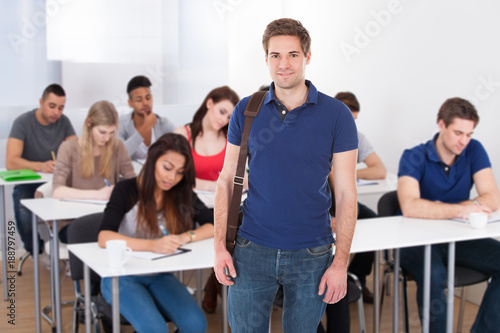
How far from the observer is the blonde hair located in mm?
3721

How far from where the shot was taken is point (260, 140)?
1629mm

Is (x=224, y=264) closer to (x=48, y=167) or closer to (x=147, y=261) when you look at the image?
(x=147, y=261)

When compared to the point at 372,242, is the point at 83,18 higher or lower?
higher

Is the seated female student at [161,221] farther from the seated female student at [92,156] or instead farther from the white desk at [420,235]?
the seated female student at [92,156]

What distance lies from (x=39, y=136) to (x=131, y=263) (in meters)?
2.67

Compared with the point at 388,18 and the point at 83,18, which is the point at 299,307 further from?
the point at 83,18

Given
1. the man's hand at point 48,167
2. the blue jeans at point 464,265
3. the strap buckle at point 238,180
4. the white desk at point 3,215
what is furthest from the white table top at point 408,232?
the man's hand at point 48,167

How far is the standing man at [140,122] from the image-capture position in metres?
5.26

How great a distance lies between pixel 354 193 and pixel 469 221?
1.50 m

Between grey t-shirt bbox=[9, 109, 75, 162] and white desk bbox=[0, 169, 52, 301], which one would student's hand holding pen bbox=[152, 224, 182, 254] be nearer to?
white desk bbox=[0, 169, 52, 301]

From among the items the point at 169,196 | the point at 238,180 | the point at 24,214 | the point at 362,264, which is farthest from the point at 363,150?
the point at 238,180

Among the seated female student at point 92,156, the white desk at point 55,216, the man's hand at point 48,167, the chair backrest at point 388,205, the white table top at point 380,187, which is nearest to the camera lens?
the white desk at point 55,216

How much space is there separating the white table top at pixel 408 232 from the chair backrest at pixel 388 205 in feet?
0.66

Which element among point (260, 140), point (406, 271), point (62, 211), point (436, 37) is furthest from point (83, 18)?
point (260, 140)
